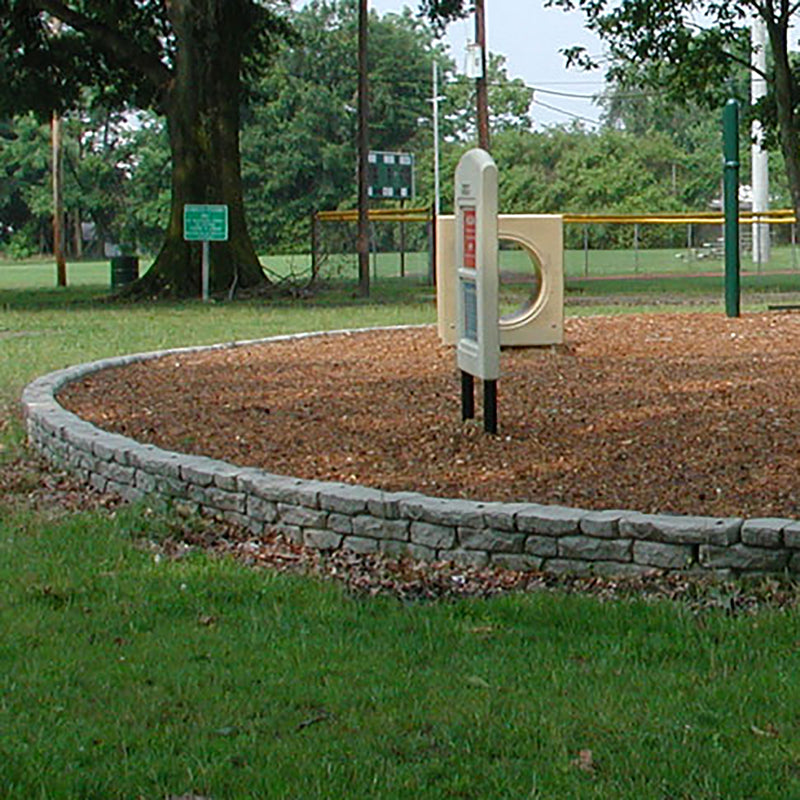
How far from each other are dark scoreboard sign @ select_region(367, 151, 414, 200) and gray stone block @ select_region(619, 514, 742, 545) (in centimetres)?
3667

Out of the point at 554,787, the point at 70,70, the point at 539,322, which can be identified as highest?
the point at 70,70

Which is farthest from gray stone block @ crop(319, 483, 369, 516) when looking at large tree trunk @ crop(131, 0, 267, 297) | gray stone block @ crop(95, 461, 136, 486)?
large tree trunk @ crop(131, 0, 267, 297)

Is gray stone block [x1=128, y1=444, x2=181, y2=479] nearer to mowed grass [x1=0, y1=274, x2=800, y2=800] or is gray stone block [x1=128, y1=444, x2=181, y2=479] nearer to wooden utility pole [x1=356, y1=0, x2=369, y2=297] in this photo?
mowed grass [x1=0, y1=274, x2=800, y2=800]

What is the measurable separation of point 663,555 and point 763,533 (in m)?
0.40

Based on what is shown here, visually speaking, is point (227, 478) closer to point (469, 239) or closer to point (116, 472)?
point (116, 472)

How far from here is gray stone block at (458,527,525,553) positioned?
6398mm

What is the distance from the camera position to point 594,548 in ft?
20.4

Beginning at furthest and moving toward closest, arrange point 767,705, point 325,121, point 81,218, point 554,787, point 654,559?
point 81,218
point 325,121
point 654,559
point 767,705
point 554,787

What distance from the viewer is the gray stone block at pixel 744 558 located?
591 cm

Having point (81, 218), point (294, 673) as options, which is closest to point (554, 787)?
point (294, 673)

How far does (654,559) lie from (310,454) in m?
2.89

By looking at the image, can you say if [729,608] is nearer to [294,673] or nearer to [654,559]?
[654,559]

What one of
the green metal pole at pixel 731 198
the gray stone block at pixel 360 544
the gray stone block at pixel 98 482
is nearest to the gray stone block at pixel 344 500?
the gray stone block at pixel 360 544

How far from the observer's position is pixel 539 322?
13.7 meters
